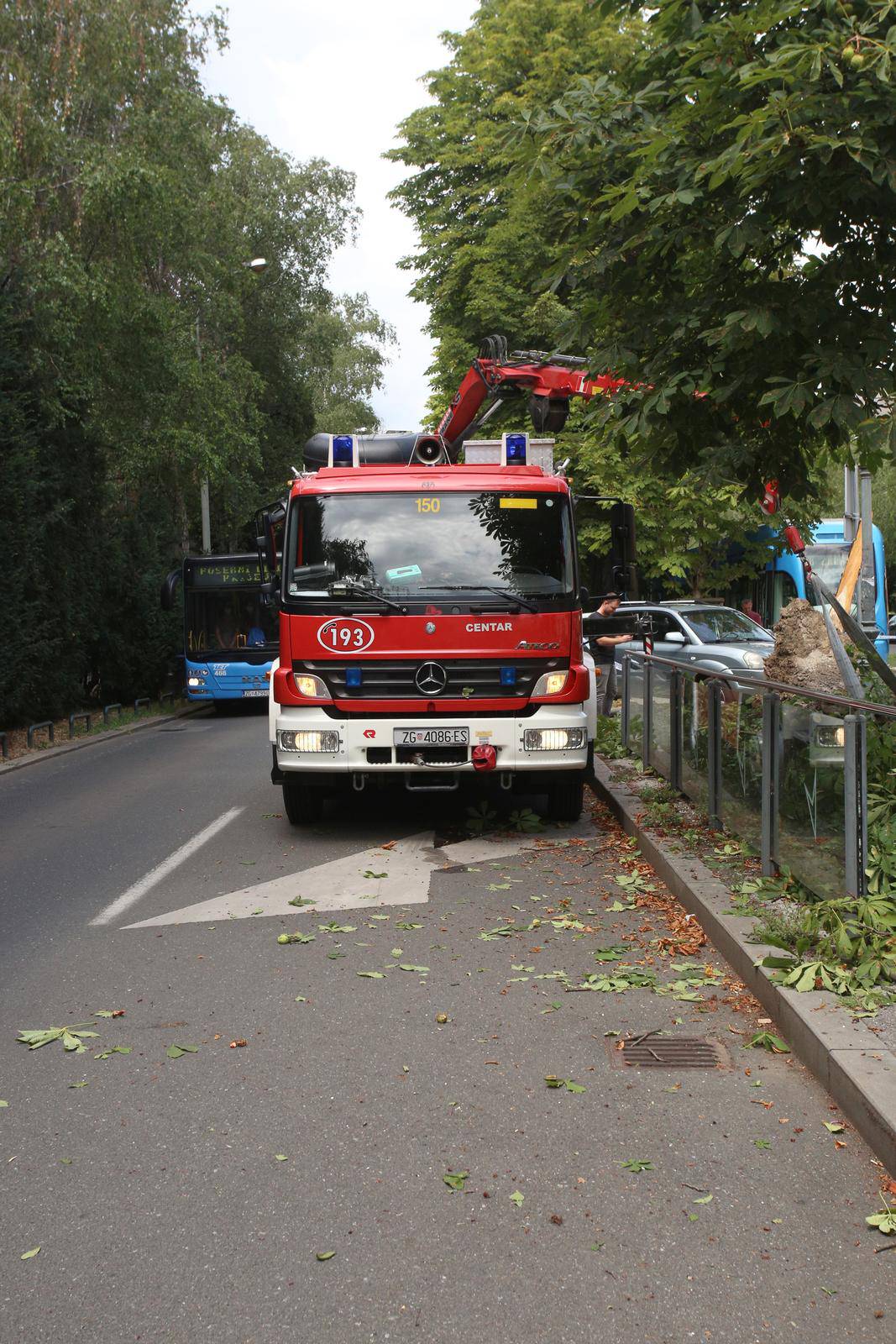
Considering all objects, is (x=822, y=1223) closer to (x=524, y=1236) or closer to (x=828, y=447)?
(x=524, y=1236)

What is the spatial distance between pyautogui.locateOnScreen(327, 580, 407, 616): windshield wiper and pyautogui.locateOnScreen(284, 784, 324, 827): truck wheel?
1499mm

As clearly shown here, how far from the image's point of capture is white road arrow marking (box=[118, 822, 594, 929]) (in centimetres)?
711

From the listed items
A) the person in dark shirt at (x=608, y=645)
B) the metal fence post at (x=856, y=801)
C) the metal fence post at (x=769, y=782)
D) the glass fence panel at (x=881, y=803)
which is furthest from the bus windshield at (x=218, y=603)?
the metal fence post at (x=856, y=801)

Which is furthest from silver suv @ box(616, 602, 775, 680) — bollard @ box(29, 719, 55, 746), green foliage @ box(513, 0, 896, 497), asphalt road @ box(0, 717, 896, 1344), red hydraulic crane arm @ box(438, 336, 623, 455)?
asphalt road @ box(0, 717, 896, 1344)

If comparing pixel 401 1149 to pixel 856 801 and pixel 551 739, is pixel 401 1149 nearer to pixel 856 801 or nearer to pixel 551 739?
pixel 856 801

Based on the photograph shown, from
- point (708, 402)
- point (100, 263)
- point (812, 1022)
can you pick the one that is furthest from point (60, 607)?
point (812, 1022)

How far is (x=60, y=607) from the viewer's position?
766 inches

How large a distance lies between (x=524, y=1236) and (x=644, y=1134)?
783 millimetres

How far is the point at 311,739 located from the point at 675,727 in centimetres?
272

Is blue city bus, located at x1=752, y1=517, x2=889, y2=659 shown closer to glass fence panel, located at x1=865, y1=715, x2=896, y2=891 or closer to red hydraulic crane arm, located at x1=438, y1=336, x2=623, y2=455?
red hydraulic crane arm, located at x1=438, y1=336, x2=623, y2=455

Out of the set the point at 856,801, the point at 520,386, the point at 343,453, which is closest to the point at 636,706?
the point at 520,386

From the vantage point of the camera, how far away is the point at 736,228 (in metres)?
6.27

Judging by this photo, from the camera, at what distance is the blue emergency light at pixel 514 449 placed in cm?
1011

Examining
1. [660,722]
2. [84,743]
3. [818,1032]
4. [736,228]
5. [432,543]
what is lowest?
[84,743]
